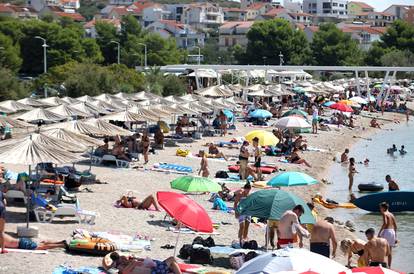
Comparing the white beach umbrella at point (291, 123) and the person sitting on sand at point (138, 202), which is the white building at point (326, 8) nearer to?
the white beach umbrella at point (291, 123)

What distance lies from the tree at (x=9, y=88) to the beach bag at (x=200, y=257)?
2968 cm

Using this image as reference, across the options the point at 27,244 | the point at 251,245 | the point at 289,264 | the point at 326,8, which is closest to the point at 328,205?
the point at 251,245

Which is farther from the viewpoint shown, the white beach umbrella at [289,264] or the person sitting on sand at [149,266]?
the person sitting on sand at [149,266]

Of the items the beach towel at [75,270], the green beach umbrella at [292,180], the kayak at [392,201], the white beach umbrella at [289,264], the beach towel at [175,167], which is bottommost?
the kayak at [392,201]

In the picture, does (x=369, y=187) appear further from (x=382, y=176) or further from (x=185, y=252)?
(x=185, y=252)

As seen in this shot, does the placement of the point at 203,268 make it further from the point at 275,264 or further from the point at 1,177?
the point at 1,177

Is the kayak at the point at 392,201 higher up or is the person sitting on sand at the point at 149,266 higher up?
the person sitting on sand at the point at 149,266

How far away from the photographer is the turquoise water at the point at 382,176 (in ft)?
65.3

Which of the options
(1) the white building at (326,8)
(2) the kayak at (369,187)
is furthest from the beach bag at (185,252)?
(1) the white building at (326,8)

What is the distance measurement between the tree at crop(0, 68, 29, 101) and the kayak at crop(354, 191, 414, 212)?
23.9 metres

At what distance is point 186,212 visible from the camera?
533 inches

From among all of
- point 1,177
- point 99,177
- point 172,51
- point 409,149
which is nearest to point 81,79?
point 409,149

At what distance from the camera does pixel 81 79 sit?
4528 centimetres

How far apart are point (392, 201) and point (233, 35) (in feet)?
389
